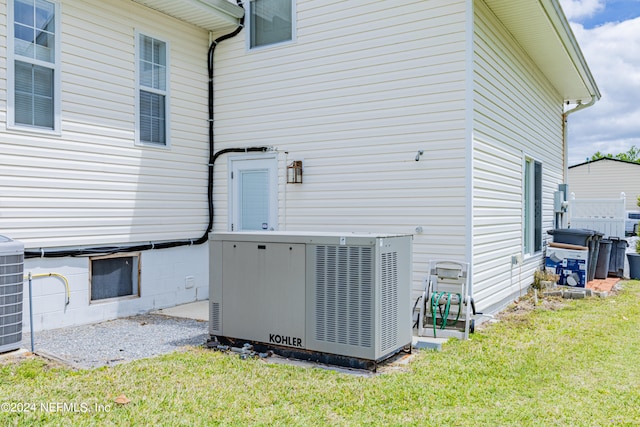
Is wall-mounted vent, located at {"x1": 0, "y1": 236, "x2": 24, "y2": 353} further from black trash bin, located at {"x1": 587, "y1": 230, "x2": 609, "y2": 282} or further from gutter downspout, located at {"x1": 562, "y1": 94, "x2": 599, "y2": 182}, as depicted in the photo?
gutter downspout, located at {"x1": 562, "y1": 94, "x2": 599, "y2": 182}

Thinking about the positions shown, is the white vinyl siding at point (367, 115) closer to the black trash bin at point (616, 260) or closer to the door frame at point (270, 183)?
the door frame at point (270, 183)

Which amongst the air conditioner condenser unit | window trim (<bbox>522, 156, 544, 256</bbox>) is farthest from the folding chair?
window trim (<bbox>522, 156, 544, 256</bbox>)

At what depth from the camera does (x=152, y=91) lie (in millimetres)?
6664

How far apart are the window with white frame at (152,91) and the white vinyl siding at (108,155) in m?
0.11

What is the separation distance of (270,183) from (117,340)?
9.69ft

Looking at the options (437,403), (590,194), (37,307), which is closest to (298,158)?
(37,307)

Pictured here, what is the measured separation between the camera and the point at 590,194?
2312 centimetres

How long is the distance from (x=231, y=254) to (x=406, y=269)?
1.56m

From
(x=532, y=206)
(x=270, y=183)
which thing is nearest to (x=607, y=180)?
(x=532, y=206)

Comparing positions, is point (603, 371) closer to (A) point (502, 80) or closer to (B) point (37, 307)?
(A) point (502, 80)

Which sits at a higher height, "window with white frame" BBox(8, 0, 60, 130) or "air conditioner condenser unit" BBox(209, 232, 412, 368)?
"window with white frame" BBox(8, 0, 60, 130)

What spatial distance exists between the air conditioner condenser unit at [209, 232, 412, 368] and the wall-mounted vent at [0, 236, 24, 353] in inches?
62.5

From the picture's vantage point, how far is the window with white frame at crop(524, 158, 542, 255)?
8.12 meters

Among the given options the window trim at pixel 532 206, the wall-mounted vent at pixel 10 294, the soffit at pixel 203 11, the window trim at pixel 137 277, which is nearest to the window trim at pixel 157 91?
the soffit at pixel 203 11
